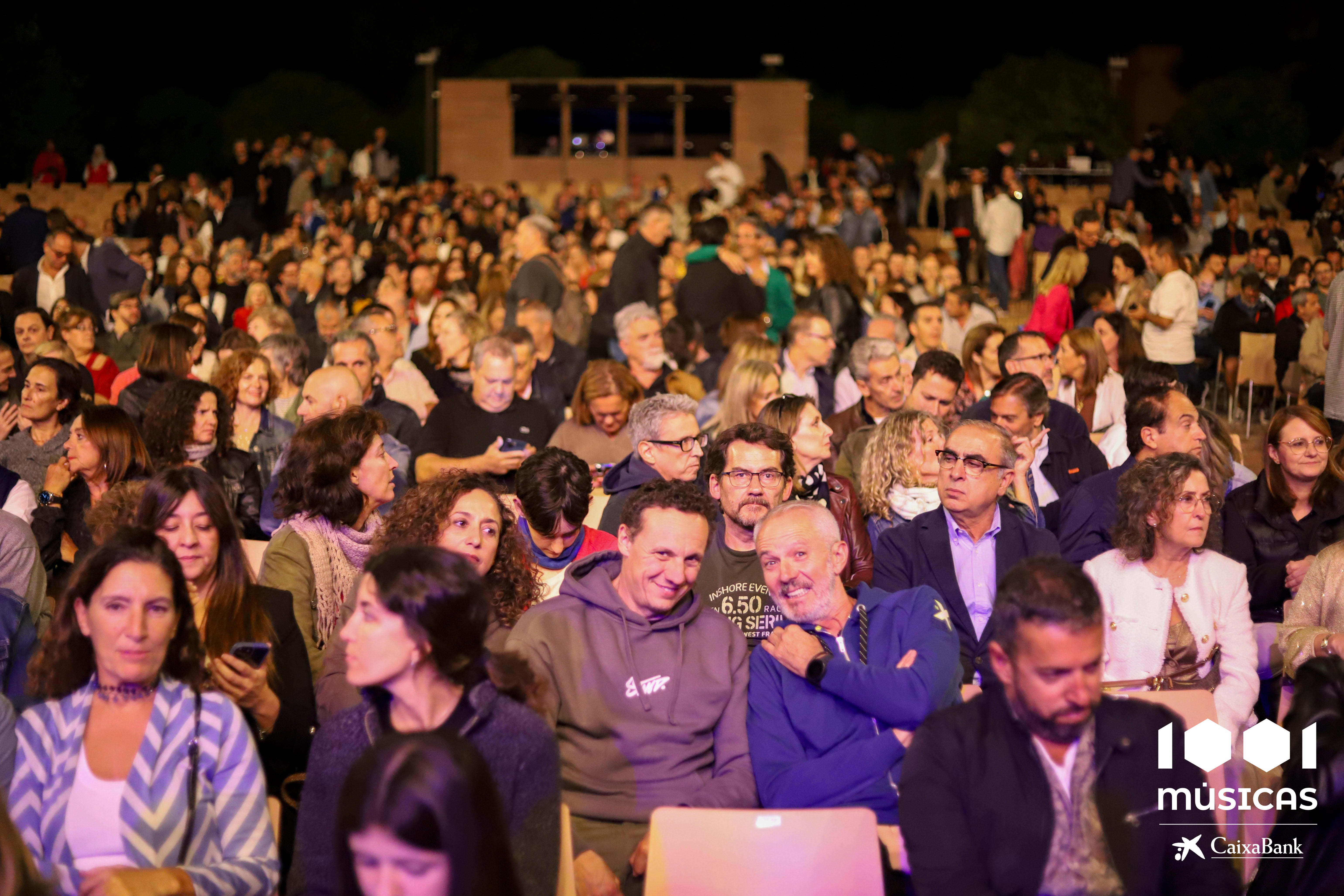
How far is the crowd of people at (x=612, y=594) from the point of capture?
98.0 inches

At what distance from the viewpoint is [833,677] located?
3.11m

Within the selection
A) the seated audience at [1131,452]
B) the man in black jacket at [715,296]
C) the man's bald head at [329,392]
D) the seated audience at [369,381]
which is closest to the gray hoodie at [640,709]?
the seated audience at [1131,452]

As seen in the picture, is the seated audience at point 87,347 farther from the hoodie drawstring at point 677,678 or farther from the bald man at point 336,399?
the hoodie drawstring at point 677,678

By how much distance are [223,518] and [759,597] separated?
1.54 meters

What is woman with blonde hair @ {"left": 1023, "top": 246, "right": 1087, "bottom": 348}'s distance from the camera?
9.16 meters

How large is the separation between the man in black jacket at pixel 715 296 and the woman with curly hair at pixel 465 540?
524 centimetres

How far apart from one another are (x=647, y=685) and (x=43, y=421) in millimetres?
3319

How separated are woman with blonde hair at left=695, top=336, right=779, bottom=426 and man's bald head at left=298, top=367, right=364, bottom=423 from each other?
5.66 feet

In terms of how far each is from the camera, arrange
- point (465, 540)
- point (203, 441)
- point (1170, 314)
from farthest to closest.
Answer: point (1170, 314)
point (203, 441)
point (465, 540)

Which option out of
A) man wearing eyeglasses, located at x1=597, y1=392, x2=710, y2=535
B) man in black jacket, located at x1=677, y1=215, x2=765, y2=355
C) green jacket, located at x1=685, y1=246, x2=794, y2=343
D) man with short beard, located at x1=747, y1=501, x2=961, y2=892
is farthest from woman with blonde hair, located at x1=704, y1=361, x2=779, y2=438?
green jacket, located at x1=685, y1=246, x2=794, y2=343

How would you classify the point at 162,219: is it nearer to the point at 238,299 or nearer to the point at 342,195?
the point at 342,195

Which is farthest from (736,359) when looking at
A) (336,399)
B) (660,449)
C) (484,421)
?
(336,399)

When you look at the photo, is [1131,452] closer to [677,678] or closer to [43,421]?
[677,678]

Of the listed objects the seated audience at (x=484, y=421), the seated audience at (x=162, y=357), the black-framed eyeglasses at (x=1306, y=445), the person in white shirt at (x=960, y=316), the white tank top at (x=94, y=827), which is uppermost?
the person in white shirt at (x=960, y=316)
